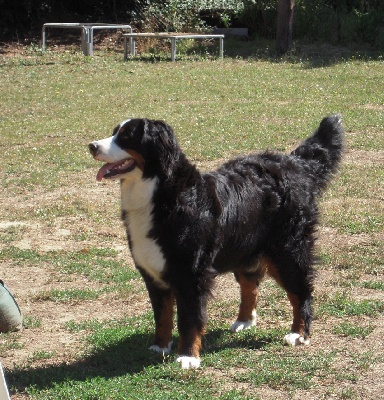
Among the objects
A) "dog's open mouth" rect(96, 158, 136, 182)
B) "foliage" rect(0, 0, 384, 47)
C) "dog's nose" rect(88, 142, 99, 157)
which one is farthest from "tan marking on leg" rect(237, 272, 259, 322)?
"foliage" rect(0, 0, 384, 47)

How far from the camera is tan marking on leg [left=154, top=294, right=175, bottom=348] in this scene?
17.9 feet

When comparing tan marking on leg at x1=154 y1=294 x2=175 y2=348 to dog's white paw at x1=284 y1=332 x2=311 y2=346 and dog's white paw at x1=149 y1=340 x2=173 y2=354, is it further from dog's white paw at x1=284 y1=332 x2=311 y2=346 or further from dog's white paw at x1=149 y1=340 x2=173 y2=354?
dog's white paw at x1=284 y1=332 x2=311 y2=346

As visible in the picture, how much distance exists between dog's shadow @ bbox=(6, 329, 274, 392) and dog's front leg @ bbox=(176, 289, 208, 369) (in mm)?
199

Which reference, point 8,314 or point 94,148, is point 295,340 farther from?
point 8,314

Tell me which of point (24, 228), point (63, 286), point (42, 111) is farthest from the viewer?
point (42, 111)

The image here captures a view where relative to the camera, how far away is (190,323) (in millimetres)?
5188

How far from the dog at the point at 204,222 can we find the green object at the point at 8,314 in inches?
45.4

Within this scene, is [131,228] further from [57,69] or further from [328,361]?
[57,69]

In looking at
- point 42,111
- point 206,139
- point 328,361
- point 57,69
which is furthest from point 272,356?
point 57,69

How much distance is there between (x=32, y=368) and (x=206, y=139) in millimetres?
7976

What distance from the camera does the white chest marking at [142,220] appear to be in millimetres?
5133

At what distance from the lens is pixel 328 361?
5270 millimetres

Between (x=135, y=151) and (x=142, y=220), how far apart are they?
0.46m

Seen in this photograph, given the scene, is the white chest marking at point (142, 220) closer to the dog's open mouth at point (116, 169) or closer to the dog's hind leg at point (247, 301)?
the dog's open mouth at point (116, 169)
